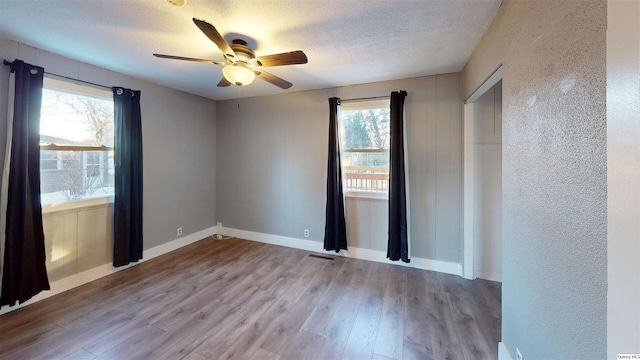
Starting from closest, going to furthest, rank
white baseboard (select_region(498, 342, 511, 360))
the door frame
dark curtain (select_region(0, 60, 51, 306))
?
white baseboard (select_region(498, 342, 511, 360)), dark curtain (select_region(0, 60, 51, 306)), the door frame

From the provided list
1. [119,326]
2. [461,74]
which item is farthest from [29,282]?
[461,74]

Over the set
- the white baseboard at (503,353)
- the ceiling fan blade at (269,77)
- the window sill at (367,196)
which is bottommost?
the white baseboard at (503,353)

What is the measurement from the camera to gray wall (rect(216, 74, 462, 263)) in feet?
9.94

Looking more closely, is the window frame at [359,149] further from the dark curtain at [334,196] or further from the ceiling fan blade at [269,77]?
the ceiling fan blade at [269,77]

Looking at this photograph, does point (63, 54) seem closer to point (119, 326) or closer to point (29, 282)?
point (29, 282)

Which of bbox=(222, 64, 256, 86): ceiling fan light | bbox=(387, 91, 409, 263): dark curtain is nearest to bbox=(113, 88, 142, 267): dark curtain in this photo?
bbox=(222, 64, 256, 86): ceiling fan light

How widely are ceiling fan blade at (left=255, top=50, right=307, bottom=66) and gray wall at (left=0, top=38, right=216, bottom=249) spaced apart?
2.28 metres

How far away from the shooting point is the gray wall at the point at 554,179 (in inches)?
32.4

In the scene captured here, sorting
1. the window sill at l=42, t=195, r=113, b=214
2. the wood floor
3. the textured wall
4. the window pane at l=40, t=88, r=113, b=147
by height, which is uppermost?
the window pane at l=40, t=88, r=113, b=147

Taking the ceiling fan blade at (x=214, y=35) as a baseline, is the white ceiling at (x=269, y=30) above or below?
above

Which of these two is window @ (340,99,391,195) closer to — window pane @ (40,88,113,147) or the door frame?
the door frame

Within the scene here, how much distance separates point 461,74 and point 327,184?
221 cm

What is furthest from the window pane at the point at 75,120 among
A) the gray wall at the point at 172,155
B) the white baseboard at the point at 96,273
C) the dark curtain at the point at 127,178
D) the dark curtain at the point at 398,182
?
the dark curtain at the point at 398,182

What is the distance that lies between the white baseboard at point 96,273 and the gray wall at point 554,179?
13.5ft
